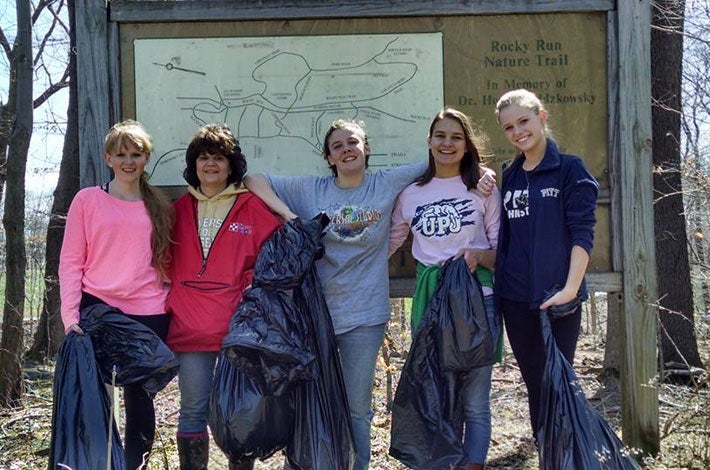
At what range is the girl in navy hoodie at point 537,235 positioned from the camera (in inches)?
107

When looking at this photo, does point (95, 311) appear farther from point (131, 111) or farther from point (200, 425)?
point (131, 111)

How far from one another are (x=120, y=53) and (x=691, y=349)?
5134 millimetres

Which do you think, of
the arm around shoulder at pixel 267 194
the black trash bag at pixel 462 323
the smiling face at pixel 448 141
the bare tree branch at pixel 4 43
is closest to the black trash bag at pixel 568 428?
the black trash bag at pixel 462 323

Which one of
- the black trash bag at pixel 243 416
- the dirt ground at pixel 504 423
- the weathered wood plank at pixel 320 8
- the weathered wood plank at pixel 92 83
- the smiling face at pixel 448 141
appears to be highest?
the weathered wood plank at pixel 320 8

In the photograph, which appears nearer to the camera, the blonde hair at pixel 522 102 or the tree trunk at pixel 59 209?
the blonde hair at pixel 522 102

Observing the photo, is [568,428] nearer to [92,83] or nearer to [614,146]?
[614,146]

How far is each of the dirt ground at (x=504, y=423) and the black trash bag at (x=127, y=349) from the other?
76 centimetres

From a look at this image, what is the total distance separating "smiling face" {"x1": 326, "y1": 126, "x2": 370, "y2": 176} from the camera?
119 inches

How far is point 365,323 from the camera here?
301cm

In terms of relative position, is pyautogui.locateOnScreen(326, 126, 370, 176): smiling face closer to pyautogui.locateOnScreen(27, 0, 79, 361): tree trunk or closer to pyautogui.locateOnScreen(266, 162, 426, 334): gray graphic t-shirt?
pyautogui.locateOnScreen(266, 162, 426, 334): gray graphic t-shirt

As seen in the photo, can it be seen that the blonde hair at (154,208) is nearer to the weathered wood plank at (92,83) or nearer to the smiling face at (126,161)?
the smiling face at (126,161)

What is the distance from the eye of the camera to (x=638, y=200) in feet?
11.7

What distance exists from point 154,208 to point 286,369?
0.95 metres

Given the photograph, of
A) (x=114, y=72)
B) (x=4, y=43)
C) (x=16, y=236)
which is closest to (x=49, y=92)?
(x=4, y=43)
